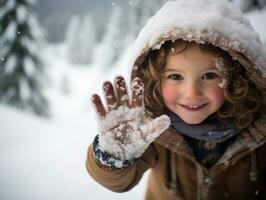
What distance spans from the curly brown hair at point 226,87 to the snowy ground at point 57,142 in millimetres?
815

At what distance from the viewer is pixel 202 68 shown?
959 mm

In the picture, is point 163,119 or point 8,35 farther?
point 8,35

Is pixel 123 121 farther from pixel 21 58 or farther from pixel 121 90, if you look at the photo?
pixel 21 58

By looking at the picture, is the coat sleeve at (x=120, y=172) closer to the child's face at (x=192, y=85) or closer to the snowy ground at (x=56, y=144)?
the child's face at (x=192, y=85)

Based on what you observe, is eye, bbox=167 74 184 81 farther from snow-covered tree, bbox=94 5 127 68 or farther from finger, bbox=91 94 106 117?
snow-covered tree, bbox=94 5 127 68

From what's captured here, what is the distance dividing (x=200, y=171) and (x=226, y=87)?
0.24 m

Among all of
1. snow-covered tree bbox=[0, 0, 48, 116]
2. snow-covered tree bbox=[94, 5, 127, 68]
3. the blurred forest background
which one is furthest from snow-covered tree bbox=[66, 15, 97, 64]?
snow-covered tree bbox=[0, 0, 48, 116]

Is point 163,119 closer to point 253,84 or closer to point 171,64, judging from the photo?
point 171,64

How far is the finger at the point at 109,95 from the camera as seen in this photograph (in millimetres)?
917

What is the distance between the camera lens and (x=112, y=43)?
13.7ft

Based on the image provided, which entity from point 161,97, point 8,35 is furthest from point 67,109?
point 161,97

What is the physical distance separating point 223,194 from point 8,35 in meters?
2.91

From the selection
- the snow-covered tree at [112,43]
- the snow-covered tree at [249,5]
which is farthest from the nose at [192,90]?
the snow-covered tree at [112,43]

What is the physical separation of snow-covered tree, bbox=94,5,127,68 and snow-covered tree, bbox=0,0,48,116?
0.62 metres
